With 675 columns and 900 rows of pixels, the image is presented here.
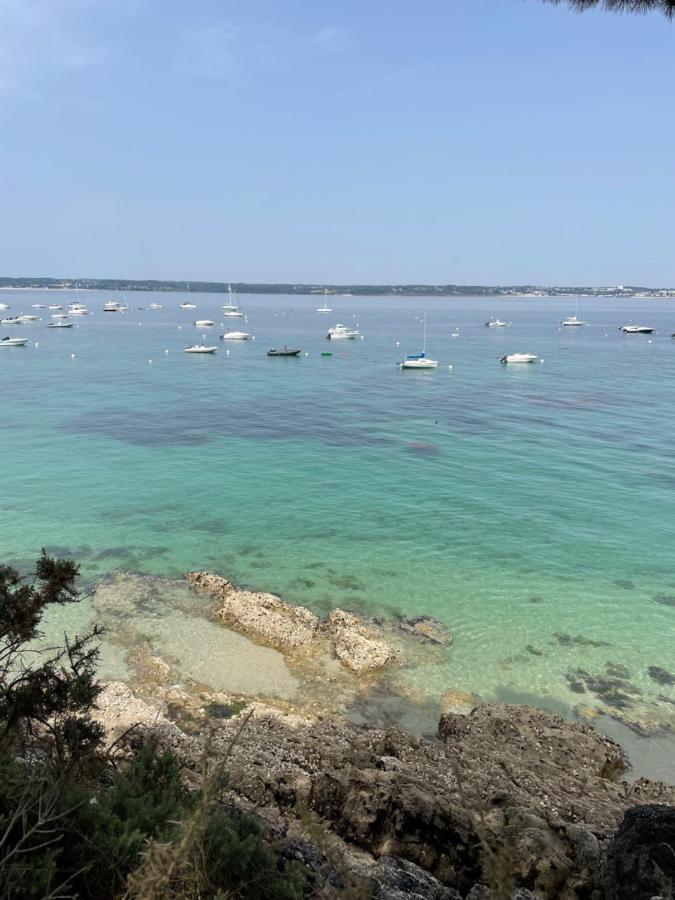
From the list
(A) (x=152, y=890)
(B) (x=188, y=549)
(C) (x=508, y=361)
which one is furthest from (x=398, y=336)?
(A) (x=152, y=890)

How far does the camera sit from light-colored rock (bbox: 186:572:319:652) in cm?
1488

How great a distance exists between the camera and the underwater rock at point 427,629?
50.3 feet

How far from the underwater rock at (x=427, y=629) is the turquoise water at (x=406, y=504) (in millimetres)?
334

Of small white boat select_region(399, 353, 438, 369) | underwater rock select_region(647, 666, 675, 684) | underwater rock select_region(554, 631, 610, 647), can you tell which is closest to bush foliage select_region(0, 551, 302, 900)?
underwater rock select_region(554, 631, 610, 647)

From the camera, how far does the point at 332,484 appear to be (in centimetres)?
2712

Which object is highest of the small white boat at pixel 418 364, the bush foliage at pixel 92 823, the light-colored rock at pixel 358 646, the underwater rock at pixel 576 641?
the bush foliage at pixel 92 823

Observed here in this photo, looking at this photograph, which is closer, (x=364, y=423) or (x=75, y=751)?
(x=75, y=751)

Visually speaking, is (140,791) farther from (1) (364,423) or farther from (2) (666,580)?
(1) (364,423)

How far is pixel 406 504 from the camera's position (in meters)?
24.6

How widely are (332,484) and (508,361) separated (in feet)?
165

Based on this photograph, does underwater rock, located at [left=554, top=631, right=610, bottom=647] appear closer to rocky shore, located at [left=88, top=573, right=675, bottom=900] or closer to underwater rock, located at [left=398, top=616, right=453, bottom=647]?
underwater rock, located at [left=398, top=616, right=453, bottom=647]

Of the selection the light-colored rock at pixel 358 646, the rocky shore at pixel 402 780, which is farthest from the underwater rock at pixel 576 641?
the light-colored rock at pixel 358 646

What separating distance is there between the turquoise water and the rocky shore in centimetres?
179

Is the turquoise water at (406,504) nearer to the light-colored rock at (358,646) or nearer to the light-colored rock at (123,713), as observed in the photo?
the light-colored rock at (358,646)
